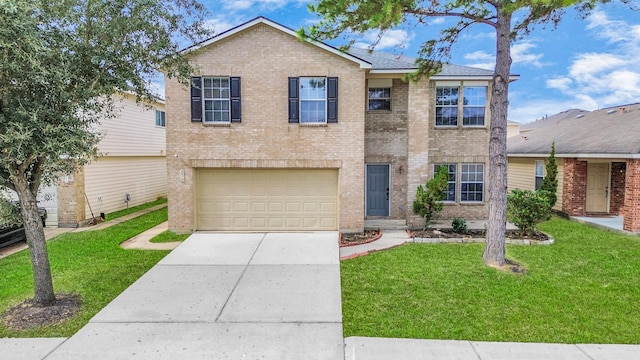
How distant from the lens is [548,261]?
889 centimetres

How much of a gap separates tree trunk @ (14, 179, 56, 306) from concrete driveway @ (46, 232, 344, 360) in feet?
3.60

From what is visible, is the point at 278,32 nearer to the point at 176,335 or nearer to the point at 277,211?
the point at 277,211

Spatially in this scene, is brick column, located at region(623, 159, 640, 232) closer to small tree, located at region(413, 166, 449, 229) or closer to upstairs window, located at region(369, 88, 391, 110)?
small tree, located at region(413, 166, 449, 229)

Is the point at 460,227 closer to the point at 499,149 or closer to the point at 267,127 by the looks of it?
the point at 499,149

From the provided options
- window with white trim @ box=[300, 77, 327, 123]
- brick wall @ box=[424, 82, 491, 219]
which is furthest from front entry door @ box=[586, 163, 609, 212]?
window with white trim @ box=[300, 77, 327, 123]

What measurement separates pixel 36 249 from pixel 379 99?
10.9 metres

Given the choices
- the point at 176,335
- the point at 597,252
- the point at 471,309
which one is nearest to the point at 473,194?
the point at 597,252

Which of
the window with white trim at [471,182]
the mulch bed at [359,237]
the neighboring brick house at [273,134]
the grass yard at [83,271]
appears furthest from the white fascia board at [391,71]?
the grass yard at [83,271]

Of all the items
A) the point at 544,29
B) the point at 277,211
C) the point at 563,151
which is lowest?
the point at 277,211

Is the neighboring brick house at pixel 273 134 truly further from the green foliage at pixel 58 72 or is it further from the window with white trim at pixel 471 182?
the green foliage at pixel 58 72

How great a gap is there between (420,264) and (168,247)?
6914 millimetres

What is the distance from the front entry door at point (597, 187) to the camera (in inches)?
608

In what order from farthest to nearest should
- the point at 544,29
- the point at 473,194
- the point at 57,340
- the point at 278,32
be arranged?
the point at 473,194
the point at 278,32
the point at 544,29
the point at 57,340

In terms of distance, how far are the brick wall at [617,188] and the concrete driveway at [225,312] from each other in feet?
43.6
